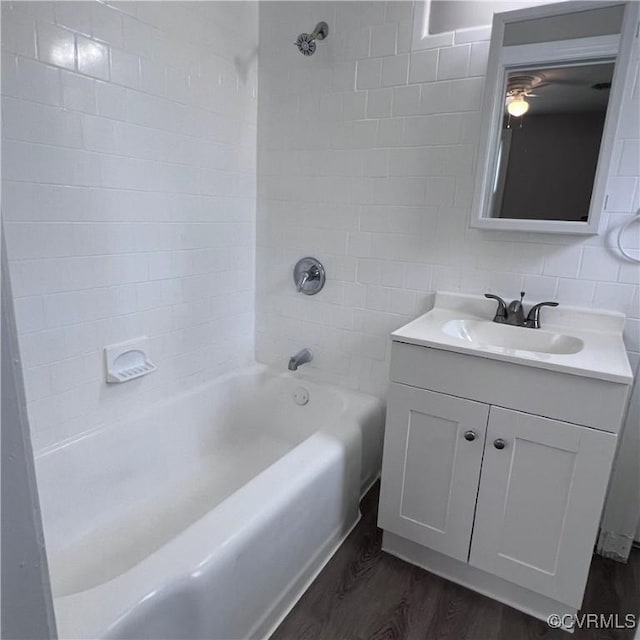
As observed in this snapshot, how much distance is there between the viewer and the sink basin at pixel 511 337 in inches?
60.7

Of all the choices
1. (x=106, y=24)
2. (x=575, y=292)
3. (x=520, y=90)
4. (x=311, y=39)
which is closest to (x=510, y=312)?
(x=575, y=292)

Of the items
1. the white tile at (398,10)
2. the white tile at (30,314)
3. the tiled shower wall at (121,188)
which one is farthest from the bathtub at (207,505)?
the white tile at (398,10)

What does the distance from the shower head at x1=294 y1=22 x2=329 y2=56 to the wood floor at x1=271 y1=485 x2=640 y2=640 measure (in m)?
2.03

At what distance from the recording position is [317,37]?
184cm

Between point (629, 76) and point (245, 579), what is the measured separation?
6.44 ft

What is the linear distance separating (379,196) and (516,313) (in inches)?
29.8

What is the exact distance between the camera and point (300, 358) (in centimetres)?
218

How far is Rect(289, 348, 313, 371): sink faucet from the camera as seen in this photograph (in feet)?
7.02

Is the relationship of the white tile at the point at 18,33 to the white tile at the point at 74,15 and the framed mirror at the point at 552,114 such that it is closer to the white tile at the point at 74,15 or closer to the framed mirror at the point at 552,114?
the white tile at the point at 74,15

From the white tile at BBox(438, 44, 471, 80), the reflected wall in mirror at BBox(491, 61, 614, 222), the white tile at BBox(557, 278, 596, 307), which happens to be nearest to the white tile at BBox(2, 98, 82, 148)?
the white tile at BBox(438, 44, 471, 80)

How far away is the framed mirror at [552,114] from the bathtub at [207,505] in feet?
3.44

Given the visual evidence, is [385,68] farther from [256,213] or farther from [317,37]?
[256,213]

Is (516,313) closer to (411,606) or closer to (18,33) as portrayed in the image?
(411,606)

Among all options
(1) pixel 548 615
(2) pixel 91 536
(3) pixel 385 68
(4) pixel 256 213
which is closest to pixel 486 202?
(3) pixel 385 68
